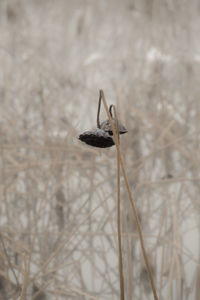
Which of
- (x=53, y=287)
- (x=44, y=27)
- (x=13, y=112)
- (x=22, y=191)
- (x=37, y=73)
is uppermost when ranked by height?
(x=44, y=27)

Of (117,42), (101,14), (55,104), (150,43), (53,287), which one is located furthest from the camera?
(101,14)

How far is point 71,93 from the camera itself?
2.75 feet

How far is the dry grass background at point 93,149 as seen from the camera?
0.48 meters

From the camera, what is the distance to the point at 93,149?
0.37 metres

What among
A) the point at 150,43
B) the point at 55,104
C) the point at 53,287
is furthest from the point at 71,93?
the point at 53,287

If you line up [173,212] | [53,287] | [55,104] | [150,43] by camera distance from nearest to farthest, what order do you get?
[53,287] → [173,212] → [55,104] → [150,43]

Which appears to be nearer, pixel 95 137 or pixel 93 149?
pixel 95 137

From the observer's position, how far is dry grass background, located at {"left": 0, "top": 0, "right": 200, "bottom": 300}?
48 centimetres

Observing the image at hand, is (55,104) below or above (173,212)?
above

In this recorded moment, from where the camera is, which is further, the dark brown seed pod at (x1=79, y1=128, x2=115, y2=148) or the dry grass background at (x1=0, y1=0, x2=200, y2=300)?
the dry grass background at (x1=0, y1=0, x2=200, y2=300)

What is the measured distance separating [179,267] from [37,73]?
2.01 ft

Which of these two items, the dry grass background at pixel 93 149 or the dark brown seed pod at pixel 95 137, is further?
the dry grass background at pixel 93 149

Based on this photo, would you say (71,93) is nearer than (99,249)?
No

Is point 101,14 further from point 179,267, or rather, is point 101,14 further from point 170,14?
point 179,267
